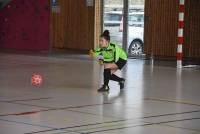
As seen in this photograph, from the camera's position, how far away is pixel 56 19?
2603 centimetres

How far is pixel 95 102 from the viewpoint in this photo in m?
10.8

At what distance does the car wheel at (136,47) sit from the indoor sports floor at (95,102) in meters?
5.58

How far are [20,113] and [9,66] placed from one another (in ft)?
29.6

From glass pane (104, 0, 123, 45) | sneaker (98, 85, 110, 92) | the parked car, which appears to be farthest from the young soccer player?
glass pane (104, 0, 123, 45)

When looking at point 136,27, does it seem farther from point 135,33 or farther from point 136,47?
point 136,47

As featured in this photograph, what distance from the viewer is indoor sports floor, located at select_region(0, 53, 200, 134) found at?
27.2 feet

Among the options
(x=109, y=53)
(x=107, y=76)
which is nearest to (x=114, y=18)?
(x=109, y=53)

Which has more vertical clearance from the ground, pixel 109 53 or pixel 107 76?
pixel 109 53

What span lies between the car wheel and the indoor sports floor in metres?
5.58

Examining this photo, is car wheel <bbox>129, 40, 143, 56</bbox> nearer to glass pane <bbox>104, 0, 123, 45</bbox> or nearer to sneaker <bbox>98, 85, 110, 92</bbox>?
glass pane <bbox>104, 0, 123, 45</bbox>

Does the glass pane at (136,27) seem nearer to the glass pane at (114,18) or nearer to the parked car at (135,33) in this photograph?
the parked car at (135,33)

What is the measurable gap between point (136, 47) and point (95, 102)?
43.4 feet

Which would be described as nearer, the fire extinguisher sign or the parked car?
the parked car

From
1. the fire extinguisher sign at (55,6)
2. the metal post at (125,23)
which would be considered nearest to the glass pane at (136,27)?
the metal post at (125,23)
